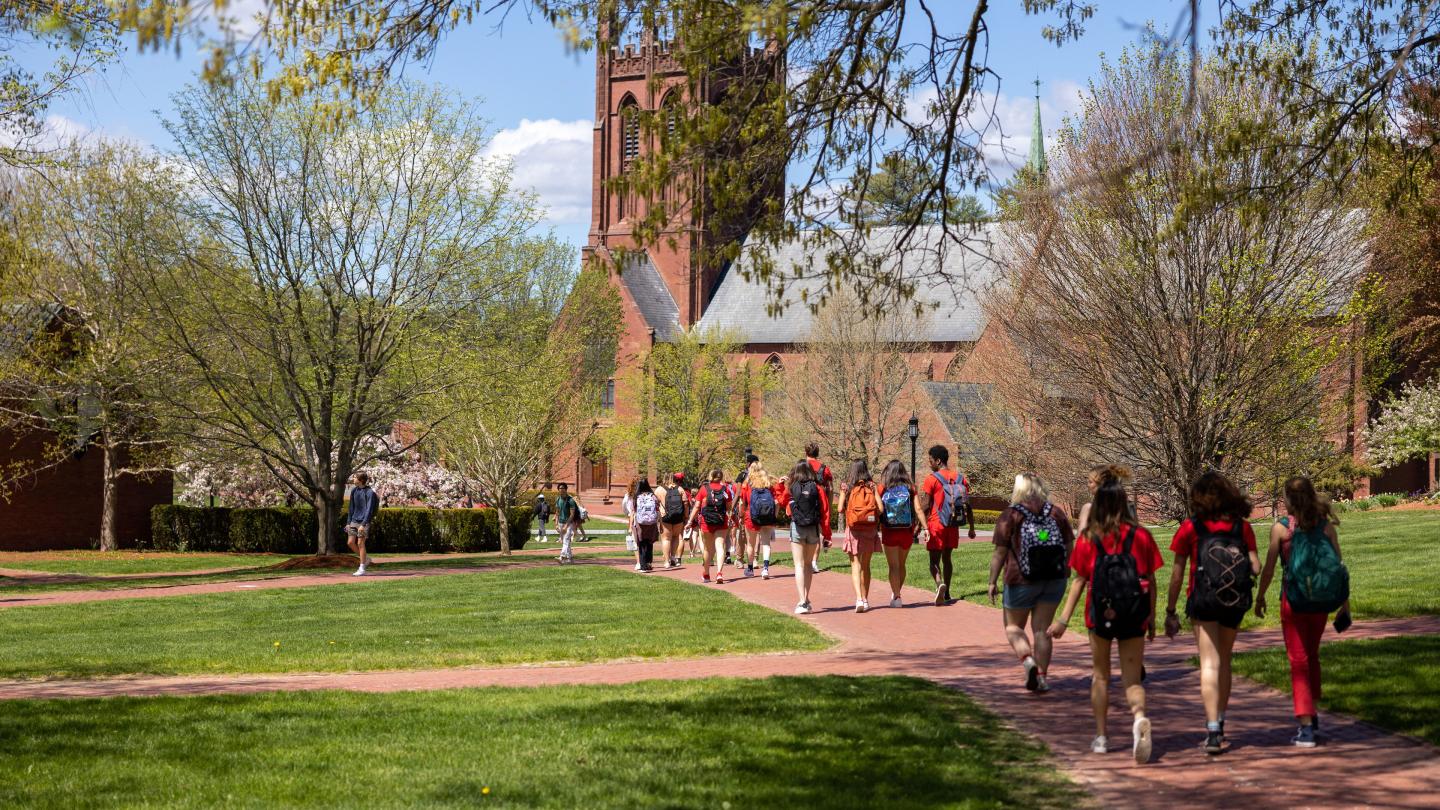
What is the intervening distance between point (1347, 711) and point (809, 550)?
7.68 meters

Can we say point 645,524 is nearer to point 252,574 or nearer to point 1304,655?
point 252,574

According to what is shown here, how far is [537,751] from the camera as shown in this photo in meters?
7.79

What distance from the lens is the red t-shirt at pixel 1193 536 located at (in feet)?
25.7

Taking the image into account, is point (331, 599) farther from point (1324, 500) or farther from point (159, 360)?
point (1324, 500)

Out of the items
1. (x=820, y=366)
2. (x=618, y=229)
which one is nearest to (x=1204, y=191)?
(x=820, y=366)

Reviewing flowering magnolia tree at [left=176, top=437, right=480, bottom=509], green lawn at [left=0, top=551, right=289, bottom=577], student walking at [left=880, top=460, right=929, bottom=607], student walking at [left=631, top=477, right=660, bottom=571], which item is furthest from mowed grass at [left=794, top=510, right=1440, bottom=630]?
flowering magnolia tree at [left=176, top=437, right=480, bottom=509]

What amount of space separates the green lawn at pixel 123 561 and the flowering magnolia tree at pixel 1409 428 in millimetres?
28698

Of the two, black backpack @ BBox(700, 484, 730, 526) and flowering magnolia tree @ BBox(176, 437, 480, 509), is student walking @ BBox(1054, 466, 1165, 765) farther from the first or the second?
flowering magnolia tree @ BBox(176, 437, 480, 509)

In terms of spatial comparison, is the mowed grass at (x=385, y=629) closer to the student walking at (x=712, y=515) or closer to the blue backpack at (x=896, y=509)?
the student walking at (x=712, y=515)

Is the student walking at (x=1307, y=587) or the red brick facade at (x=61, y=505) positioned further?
the red brick facade at (x=61, y=505)

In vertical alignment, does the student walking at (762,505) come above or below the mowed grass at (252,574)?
above

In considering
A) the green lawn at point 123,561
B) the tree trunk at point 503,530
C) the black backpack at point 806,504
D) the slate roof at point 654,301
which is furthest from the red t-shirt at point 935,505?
the slate roof at point 654,301

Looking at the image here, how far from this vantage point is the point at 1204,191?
34.1 ft

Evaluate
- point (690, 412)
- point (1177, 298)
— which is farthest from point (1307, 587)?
point (690, 412)
